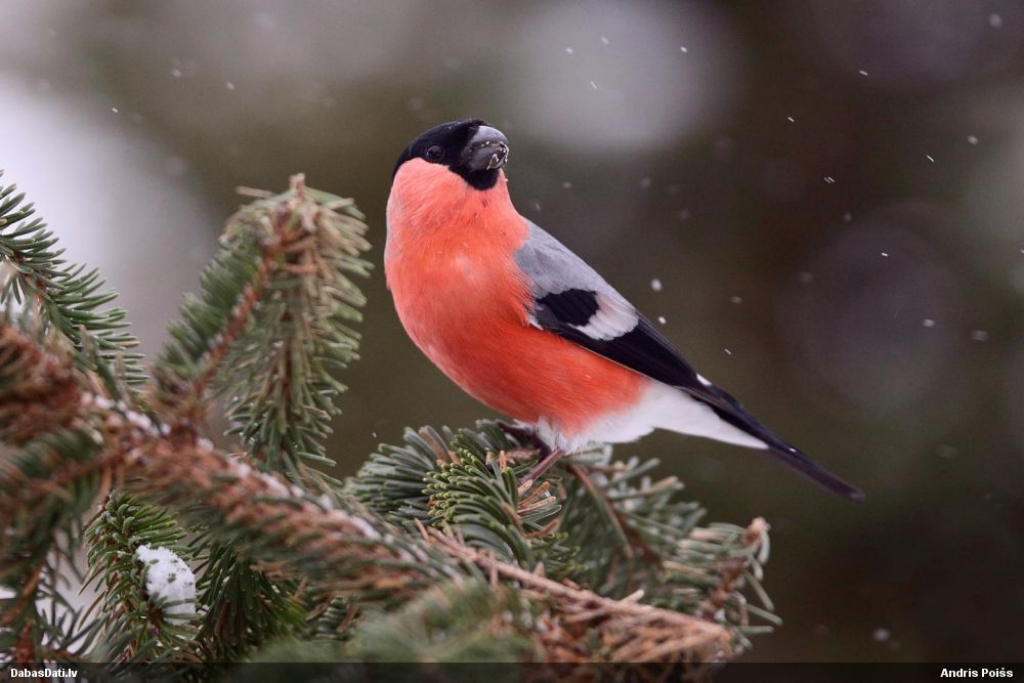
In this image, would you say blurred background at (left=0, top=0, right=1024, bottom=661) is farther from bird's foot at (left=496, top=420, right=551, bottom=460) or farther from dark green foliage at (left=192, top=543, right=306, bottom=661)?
dark green foliage at (left=192, top=543, right=306, bottom=661)

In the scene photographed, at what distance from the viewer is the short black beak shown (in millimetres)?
2193

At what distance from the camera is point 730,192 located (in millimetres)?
3076

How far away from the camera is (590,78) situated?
3.41 m

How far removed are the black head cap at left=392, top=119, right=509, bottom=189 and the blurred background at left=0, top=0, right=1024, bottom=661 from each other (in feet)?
2.68

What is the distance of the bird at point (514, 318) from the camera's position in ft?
6.93

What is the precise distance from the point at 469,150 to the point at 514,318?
453mm

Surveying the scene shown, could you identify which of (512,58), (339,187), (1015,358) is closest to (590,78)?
(512,58)

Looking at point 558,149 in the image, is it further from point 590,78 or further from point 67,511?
point 67,511

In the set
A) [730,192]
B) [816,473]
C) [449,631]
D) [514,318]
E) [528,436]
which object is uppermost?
[730,192]

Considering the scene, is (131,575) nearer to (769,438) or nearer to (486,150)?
(486,150)

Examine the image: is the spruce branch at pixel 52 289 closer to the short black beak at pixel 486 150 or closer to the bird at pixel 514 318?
the bird at pixel 514 318

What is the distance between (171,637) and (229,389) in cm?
37

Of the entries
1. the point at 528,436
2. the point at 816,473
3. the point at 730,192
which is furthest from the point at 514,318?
the point at 730,192

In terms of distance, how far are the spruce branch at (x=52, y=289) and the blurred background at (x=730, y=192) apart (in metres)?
1.70
